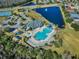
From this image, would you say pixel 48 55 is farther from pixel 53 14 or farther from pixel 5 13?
pixel 5 13

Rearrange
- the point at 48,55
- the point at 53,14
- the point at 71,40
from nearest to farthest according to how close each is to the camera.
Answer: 1. the point at 48,55
2. the point at 71,40
3. the point at 53,14

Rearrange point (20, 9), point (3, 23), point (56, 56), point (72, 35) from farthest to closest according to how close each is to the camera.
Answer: point (20, 9), point (3, 23), point (72, 35), point (56, 56)

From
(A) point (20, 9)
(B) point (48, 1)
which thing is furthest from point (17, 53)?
(B) point (48, 1)

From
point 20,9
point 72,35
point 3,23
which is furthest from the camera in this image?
point 20,9

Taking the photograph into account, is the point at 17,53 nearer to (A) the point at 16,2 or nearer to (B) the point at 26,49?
(B) the point at 26,49

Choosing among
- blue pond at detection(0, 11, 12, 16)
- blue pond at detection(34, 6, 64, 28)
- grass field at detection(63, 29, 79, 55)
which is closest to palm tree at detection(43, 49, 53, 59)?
grass field at detection(63, 29, 79, 55)

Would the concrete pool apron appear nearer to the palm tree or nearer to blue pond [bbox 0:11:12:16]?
blue pond [bbox 0:11:12:16]

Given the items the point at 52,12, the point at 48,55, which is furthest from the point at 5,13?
the point at 48,55

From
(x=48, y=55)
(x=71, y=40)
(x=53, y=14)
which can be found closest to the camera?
(x=48, y=55)
